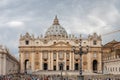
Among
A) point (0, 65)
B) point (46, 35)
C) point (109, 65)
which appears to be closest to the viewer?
point (0, 65)

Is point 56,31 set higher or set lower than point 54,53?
higher

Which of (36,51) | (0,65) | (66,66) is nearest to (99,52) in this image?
(66,66)

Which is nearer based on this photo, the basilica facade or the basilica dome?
the basilica facade

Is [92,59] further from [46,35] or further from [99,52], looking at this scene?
[46,35]

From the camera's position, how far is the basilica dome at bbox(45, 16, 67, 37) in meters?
99.1

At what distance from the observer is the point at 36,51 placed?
84625 millimetres

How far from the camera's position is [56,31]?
100000 mm

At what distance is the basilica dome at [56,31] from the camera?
9906 centimetres

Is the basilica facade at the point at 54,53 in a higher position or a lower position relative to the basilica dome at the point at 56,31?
lower

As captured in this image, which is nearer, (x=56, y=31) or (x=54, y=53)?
(x=54, y=53)

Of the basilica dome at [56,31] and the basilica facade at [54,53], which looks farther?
the basilica dome at [56,31]

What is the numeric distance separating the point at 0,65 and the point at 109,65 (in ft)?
92.2

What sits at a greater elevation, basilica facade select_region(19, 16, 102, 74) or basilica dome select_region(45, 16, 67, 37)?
basilica dome select_region(45, 16, 67, 37)

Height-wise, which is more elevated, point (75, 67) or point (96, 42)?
point (96, 42)
